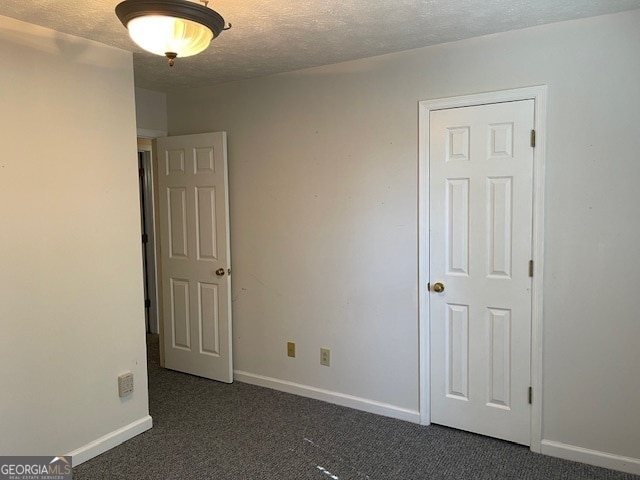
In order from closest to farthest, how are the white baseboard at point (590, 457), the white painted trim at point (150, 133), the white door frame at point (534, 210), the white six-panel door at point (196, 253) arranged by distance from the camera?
1. the white baseboard at point (590, 457)
2. the white door frame at point (534, 210)
3. the white six-panel door at point (196, 253)
4. the white painted trim at point (150, 133)

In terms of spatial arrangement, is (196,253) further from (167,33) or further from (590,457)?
(590,457)

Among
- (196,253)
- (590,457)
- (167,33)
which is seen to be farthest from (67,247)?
(590,457)

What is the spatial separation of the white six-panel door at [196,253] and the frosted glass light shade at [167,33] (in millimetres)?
Result: 1969

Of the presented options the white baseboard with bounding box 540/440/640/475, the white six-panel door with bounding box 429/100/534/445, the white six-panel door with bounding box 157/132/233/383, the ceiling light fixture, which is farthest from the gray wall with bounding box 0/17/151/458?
the white baseboard with bounding box 540/440/640/475

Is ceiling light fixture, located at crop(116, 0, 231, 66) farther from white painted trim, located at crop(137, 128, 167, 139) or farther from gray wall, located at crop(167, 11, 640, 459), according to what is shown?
white painted trim, located at crop(137, 128, 167, 139)

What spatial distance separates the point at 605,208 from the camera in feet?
8.13

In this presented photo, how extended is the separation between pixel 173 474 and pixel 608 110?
295 cm

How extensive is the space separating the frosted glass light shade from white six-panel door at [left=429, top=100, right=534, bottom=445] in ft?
5.40

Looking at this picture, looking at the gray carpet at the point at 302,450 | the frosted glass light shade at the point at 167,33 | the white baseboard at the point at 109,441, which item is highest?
the frosted glass light shade at the point at 167,33

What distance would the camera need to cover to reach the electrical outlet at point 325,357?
3.45 metres

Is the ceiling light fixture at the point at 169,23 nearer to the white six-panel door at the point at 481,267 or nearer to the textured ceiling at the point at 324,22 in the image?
the textured ceiling at the point at 324,22

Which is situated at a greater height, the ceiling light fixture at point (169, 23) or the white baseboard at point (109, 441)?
the ceiling light fixture at point (169, 23)

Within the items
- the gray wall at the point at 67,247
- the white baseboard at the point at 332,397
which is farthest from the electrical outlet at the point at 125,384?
the white baseboard at the point at 332,397

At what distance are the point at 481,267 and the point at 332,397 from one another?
4.69 ft
